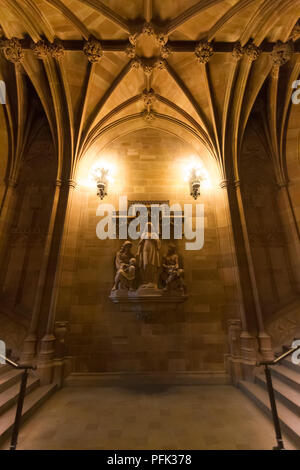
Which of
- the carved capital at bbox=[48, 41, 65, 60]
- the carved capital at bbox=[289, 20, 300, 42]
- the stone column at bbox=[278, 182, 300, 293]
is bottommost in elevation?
the stone column at bbox=[278, 182, 300, 293]

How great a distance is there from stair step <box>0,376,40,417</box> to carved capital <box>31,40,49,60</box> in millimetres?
8072

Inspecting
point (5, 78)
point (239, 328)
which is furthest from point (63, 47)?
point (239, 328)

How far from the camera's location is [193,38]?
5.33 meters

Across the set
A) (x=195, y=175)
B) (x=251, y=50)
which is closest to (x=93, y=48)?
(x=251, y=50)

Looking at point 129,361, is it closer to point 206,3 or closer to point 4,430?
point 4,430

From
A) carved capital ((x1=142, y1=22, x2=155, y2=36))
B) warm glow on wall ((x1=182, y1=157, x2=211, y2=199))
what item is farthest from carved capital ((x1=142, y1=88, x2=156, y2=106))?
warm glow on wall ((x1=182, y1=157, x2=211, y2=199))

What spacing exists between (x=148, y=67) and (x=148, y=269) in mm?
6020

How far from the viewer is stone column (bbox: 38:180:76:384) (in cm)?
419

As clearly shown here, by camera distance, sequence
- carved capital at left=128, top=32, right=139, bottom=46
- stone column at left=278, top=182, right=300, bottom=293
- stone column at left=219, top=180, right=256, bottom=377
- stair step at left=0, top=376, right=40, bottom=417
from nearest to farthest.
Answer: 1. stair step at left=0, top=376, right=40, bottom=417
2. stone column at left=219, top=180, right=256, bottom=377
3. carved capital at left=128, top=32, right=139, bottom=46
4. stone column at left=278, top=182, right=300, bottom=293

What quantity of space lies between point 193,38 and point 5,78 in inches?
239

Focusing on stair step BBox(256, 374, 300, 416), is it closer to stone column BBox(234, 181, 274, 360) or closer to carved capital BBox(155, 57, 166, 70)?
stone column BBox(234, 181, 274, 360)

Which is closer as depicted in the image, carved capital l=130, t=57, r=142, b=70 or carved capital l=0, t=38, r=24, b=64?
carved capital l=0, t=38, r=24, b=64

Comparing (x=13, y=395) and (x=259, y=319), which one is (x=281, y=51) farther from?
(x=13, y=395)

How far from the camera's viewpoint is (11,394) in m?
3.36
